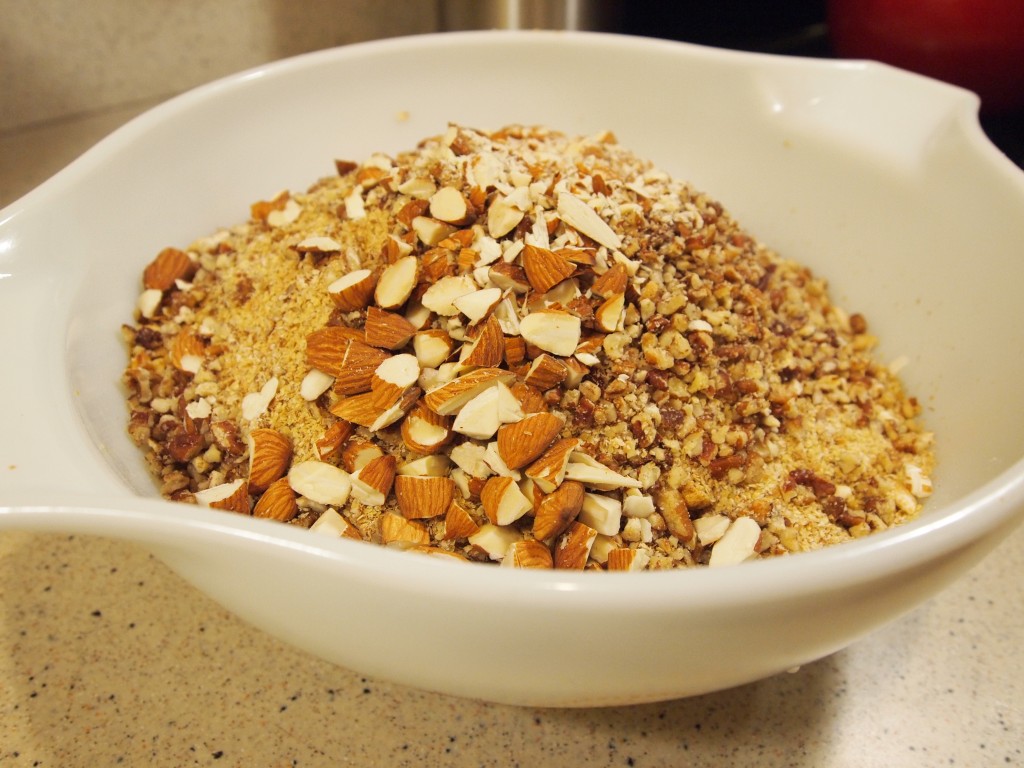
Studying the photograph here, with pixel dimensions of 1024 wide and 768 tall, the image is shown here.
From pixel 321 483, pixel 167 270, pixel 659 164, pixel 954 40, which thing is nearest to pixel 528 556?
pixel 321 483

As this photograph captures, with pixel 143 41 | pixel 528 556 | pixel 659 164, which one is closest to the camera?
pixel 528 556

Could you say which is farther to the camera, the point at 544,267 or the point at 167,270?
the point at 167,270

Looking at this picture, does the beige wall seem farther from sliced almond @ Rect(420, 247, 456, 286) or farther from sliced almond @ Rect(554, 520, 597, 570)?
sliced almond @ Rect(554, 520, 597, 570)

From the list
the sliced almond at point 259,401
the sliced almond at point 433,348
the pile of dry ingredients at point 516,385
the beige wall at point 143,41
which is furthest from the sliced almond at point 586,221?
the beige wall at point 143,41

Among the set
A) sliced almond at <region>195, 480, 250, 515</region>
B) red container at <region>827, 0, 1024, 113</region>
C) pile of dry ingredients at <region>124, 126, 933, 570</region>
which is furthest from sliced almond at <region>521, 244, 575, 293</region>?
red container at <region>827, 0, 1024, 113</region>

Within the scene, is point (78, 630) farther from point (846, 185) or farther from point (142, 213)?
point (846, 185)

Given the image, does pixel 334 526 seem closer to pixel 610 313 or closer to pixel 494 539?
pixel 494 539

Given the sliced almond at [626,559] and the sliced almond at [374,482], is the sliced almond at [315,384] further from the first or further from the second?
the sliced almond at [626,559]
